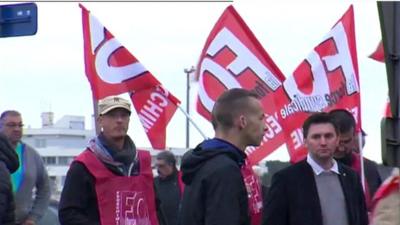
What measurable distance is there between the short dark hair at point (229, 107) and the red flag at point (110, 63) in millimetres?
5066

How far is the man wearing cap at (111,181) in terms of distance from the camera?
7594 millimetres

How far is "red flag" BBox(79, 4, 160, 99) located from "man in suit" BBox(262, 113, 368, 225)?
3.91 meters

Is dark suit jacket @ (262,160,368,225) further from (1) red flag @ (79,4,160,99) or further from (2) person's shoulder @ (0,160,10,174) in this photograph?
(1) red flag @ (79,4,160,99)

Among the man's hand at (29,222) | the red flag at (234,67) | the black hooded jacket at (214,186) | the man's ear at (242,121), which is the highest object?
the red flag at (234,67)

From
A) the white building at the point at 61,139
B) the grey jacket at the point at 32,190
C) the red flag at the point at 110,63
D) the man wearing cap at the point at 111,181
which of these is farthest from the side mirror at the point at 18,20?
the white building at the point at 61,139

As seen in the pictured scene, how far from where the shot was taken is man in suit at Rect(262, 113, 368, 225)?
7336mm

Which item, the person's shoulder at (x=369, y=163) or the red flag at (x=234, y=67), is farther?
the red flag at (x=234, y=67)

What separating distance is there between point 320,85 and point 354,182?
10.5 ft

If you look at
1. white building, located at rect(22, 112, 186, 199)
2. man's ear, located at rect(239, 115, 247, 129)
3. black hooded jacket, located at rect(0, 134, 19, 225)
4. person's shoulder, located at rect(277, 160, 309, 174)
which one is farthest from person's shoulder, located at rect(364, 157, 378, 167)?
white building, located at rect(22, 112, 186, 199)

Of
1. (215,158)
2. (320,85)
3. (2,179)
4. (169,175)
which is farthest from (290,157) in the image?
(215,158)

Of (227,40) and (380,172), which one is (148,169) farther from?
(227,40)

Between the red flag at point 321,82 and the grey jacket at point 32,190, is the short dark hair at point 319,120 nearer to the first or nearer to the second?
the red flag at point 321,82

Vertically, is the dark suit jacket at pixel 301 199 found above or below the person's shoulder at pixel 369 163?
below

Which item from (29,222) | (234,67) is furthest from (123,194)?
(234,67)
